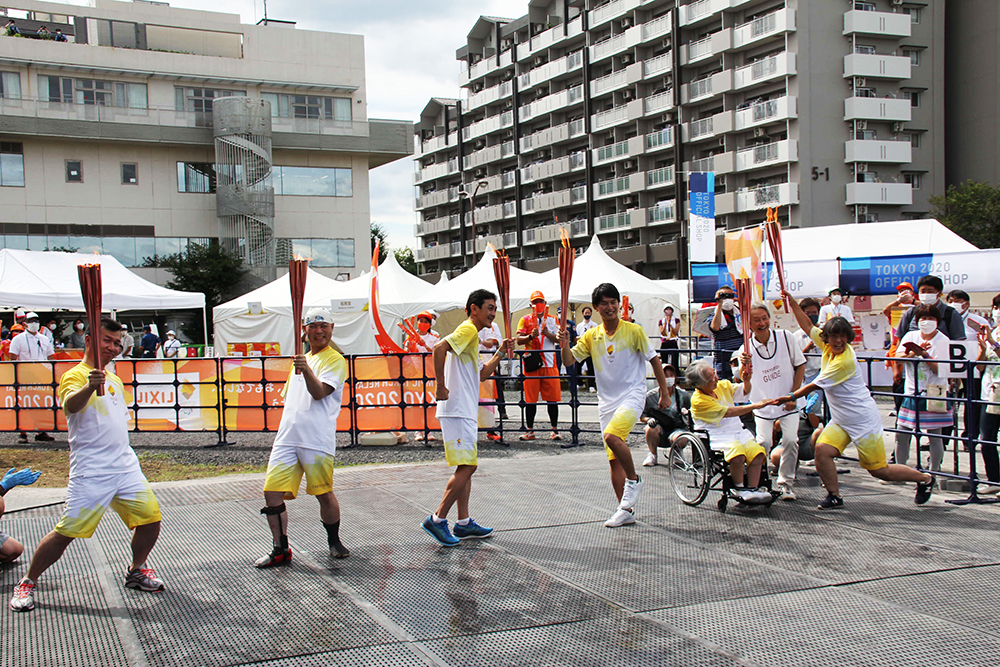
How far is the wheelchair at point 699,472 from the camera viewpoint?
710cm

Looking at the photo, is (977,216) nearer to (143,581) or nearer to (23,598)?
(143,581)

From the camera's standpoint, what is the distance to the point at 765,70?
44750 mm

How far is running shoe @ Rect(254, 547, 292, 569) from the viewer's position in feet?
18.4

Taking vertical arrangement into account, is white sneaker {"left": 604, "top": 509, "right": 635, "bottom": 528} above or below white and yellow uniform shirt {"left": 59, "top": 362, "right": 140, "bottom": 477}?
below

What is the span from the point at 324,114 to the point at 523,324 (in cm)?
3574

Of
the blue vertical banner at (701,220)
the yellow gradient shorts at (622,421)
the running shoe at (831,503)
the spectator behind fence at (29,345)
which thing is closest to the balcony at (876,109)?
the blue vertical banner at (701,220)

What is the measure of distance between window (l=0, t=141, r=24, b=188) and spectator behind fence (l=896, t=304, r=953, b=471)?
139 ft

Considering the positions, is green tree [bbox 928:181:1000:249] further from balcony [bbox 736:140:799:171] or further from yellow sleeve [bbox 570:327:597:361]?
yellow sleeve [bbox 570:327:597:361]

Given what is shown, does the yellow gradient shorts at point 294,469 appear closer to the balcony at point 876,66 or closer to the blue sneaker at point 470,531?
the blue sneaker at point 470,531

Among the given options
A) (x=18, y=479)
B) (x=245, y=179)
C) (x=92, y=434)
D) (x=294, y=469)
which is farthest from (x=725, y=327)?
(x=245, y=179)

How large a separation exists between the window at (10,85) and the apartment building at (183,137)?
0.16 ft

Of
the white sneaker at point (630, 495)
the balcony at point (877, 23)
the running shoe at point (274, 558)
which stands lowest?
the running shoe at point (274, 558)

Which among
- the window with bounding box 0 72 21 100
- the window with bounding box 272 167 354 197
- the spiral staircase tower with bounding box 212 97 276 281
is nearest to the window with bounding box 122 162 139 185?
the spiral staircase tower with bounding box 212 97 276 281

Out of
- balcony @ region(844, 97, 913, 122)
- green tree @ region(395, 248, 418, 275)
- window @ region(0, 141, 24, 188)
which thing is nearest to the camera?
window @ region(0, 141, 24, 188)
